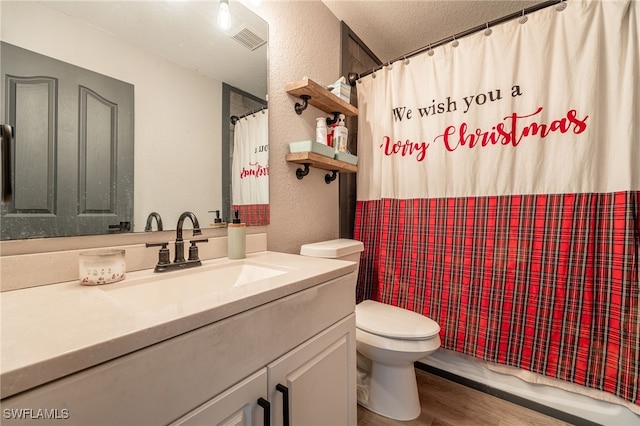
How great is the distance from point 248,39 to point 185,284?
3.53 feet

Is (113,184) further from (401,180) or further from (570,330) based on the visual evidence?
(570,330)

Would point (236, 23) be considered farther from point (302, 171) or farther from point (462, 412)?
point (462, 412)

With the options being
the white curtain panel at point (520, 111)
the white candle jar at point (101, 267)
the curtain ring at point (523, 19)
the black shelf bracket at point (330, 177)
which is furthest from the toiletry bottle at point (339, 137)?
the white candle jar at point (101, 267)

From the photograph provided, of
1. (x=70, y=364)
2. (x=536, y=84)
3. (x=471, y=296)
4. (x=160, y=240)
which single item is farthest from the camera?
(x=471, y=296)

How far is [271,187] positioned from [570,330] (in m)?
1.51

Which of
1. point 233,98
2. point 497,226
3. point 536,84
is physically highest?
point 536,84

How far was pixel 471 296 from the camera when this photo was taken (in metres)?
1.40

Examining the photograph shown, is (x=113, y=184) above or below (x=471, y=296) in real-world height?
above

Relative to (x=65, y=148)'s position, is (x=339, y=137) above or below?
above

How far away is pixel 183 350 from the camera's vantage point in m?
0.48

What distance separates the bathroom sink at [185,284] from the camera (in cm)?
70

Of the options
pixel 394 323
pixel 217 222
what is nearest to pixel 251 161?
pixel 217 222

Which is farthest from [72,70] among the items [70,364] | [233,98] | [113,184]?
[70,364]

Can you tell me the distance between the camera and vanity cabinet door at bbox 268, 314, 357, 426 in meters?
0.66
